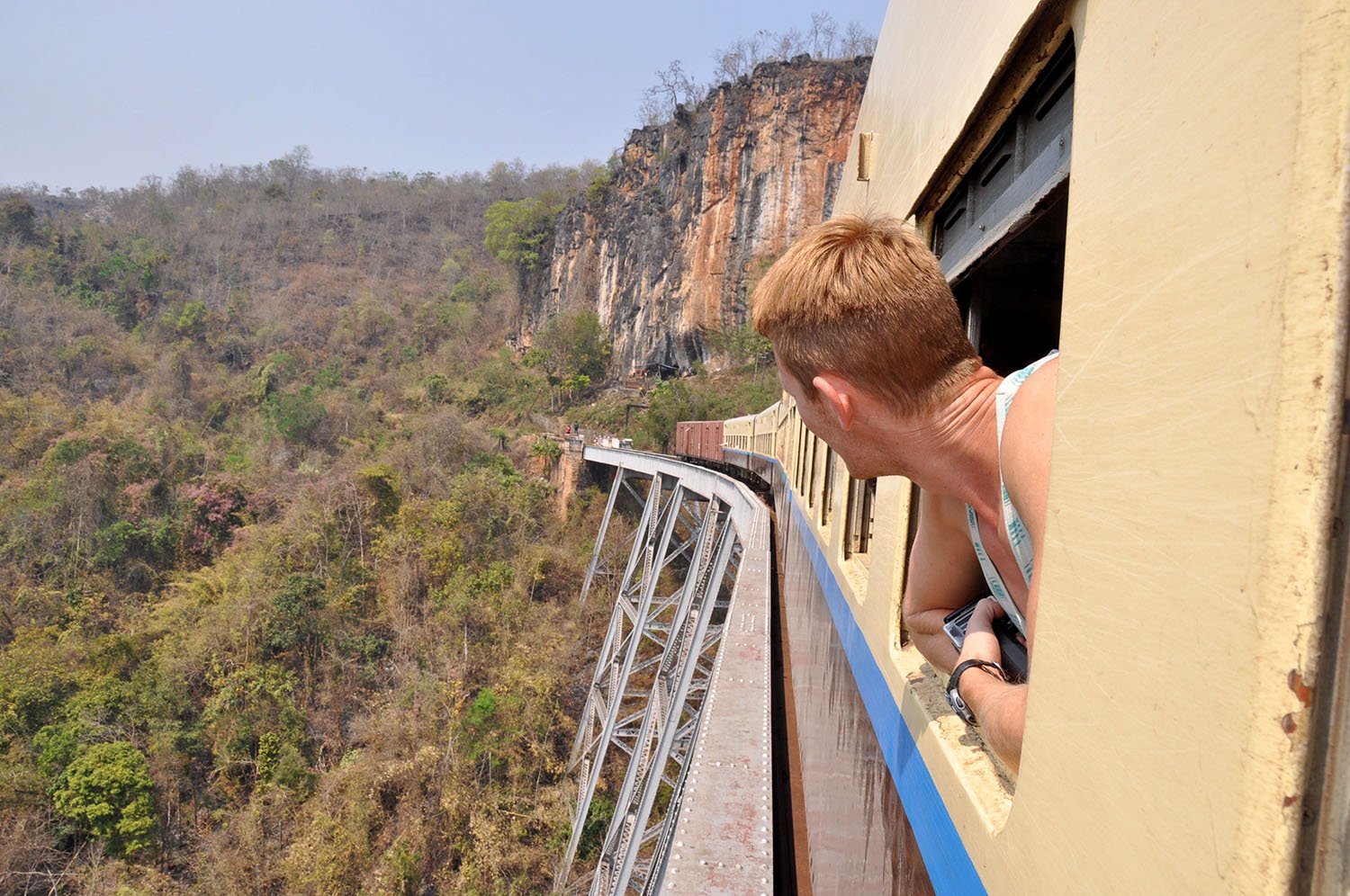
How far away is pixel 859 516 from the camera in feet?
8.45

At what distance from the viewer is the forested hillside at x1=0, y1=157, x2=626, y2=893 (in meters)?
11.8

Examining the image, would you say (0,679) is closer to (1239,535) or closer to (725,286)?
(1239,535)

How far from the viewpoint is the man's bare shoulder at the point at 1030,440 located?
81 centimetres

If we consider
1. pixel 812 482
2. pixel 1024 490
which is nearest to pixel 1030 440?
pixel 1024 490

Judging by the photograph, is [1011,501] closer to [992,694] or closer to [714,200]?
[992,694]

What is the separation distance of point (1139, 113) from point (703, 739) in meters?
1.73

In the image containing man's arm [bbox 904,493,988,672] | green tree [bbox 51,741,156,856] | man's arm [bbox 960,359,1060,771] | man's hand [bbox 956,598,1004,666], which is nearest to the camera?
man's arm [bbox 960,359,1060,771]

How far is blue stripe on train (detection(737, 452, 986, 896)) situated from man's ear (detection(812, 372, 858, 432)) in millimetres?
576

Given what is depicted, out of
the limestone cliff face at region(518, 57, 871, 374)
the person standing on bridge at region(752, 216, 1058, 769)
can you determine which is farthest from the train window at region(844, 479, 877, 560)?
the limestone cliff face at region(518, 57, 871, 374)

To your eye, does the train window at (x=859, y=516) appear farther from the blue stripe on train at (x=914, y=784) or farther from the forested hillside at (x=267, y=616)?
the forested hillside at (x=267, y=616)

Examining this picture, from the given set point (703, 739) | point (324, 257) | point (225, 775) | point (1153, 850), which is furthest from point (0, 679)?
point (324, 257)

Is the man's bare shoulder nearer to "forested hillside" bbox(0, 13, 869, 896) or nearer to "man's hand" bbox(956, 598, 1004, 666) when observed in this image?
"man's hand" bbox(956, 598, 1004, 666)

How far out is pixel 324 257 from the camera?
1975 inches

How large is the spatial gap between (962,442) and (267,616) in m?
17.4
